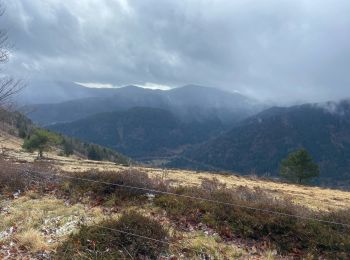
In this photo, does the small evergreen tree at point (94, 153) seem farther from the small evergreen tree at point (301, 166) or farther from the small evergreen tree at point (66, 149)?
the small evergreen tree at point (301, 166)

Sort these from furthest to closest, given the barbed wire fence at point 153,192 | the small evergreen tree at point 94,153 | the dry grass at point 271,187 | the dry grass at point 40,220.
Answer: the small evergreen tree at point 94,153, the dry grass at point 271,187, the dry grass at point 40,220, the barbed wire fence at point 153,192

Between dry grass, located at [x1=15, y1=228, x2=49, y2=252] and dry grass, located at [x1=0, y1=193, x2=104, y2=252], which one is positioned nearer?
dry grass, located at [x1=15, y1=228, x2=49, y2=252]

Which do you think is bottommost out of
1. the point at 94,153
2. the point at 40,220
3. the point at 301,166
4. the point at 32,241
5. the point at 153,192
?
the point at 94,153

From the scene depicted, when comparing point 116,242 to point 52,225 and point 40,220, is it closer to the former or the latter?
point 52,225

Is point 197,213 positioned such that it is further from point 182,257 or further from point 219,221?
point 182,257

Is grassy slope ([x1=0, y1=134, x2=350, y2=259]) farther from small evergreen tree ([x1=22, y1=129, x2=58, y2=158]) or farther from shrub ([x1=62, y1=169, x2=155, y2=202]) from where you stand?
small evergreen tree ([x1=22, y1=129, x2=58, y2=158])

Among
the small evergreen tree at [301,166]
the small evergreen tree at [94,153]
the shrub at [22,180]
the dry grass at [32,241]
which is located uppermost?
the small evergreen tree at [301,166]

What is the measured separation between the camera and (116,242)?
1018 cm

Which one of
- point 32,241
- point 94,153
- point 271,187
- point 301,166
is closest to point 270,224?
point 32,241

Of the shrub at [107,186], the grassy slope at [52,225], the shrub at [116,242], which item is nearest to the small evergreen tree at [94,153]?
the shrub at [107,186]

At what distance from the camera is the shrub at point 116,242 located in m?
9.74

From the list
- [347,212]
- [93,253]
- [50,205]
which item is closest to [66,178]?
[50,205]

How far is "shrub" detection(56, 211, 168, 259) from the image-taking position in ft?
32.0

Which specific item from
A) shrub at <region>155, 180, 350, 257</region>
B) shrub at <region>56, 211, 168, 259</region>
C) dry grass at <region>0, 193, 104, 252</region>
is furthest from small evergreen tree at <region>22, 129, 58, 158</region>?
shrub at <region>56, 211, 168, 259</region>
